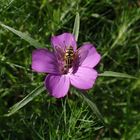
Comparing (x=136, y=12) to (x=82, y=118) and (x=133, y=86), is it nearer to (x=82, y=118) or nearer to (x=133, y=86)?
(x=133, y=86)

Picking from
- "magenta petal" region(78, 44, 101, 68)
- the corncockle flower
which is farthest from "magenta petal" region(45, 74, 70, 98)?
"magenta petal" region(78, 44, 101, 68)

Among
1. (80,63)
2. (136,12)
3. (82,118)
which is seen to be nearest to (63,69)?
(80,63)

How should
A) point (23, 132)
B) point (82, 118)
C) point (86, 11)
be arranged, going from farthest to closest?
point (86, 11) < point (23, 132) < point (82, 118)

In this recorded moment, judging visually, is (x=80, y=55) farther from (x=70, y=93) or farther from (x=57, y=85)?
(x=70, y=93)

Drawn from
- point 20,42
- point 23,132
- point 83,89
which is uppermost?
point 20,42

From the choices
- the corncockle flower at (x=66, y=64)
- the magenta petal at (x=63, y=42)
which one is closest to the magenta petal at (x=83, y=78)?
the corncockle flower at (x=66, y=64)

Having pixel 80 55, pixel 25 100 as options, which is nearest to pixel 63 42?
pixel 80 55

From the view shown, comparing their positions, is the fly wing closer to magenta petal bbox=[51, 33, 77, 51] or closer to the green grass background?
magenta petal bbox=[51, 33, 77, 51]
